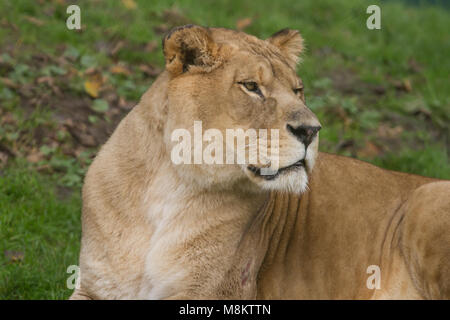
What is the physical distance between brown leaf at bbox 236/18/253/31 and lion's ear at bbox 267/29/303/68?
4.15 meters

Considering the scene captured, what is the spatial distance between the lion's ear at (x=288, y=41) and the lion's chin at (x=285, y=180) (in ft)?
2.68

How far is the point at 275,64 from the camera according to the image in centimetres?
355

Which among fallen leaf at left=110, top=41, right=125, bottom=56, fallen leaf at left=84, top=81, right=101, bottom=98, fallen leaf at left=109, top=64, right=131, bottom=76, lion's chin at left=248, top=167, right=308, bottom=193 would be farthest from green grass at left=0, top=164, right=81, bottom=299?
fallen leaf at left=110, top=41, right=125, bottom=56

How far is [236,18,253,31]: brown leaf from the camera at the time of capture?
26.6ft

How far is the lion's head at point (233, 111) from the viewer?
3295 mm

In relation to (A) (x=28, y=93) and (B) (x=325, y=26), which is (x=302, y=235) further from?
(B) (x=325, y=26)

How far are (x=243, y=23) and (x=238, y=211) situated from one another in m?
4.87

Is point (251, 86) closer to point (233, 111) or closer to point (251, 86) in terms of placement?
point (251, 86)

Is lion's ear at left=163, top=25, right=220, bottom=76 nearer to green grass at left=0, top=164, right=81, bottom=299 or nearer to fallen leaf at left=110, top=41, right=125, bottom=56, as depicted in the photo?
green grass at left=0, top=164, right=81, bottom=299

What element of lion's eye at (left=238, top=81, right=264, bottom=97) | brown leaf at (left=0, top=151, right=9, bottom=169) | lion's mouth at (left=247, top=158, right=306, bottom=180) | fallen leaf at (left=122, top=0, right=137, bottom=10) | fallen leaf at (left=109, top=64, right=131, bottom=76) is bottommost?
lion's mouth at (left=247, top=158, right=306, bottom=180)

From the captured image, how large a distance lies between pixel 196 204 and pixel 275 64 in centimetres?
77

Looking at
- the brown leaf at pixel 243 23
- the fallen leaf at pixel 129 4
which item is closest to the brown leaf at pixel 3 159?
the fallen leaf at pixel 129 4

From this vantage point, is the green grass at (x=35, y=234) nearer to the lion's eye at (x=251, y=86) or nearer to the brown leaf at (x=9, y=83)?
the brown leaf at (x=9, y=83)

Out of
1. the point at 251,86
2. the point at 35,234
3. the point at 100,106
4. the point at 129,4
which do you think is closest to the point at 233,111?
the point at 251,86
